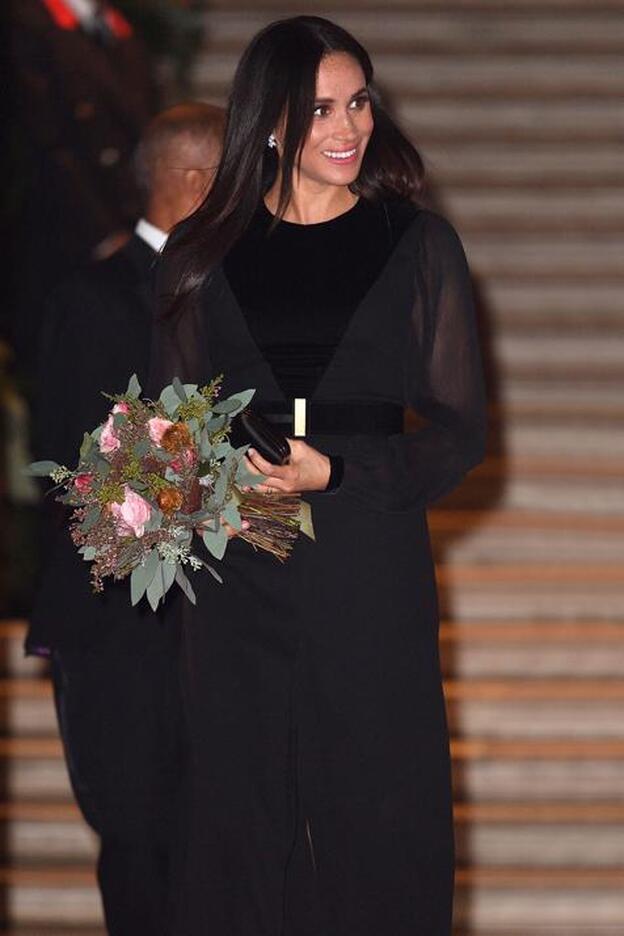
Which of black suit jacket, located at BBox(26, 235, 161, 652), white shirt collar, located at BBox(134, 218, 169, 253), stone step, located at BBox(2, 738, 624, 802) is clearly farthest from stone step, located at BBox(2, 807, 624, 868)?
white shirt collar, located at BBox(134, 218, 169, 253)

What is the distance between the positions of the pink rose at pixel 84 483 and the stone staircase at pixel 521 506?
3.83 ft

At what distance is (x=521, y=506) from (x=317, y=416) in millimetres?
3921

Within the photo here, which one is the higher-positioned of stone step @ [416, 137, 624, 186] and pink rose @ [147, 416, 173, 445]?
stone step @ [416, 137, 624, 186]

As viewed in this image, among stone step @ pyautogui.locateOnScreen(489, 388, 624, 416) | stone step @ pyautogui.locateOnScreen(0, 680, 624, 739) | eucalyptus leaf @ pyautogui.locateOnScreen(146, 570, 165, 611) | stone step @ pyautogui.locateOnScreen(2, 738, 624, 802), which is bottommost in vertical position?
stone step @ pyautogui.locateOnScreen(2, 738, 624, 802)

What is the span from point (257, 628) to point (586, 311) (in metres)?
4.95

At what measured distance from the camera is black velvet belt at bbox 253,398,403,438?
9.77 feet

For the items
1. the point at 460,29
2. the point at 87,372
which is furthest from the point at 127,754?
the point at 460,29

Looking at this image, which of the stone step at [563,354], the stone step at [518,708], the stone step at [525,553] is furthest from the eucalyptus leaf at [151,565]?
the stone step at [563,354]

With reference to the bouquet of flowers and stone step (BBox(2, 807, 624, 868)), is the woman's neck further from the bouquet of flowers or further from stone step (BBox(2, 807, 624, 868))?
stone step (BBox(2, 807, 624, 868))

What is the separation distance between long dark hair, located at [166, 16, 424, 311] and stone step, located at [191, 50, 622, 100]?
5509mm

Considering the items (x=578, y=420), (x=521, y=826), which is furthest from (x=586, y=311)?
(x=521, y=826)

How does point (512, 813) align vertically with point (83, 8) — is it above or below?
below

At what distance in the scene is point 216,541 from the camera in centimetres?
283

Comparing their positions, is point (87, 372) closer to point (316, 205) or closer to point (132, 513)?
point (316, 205)
